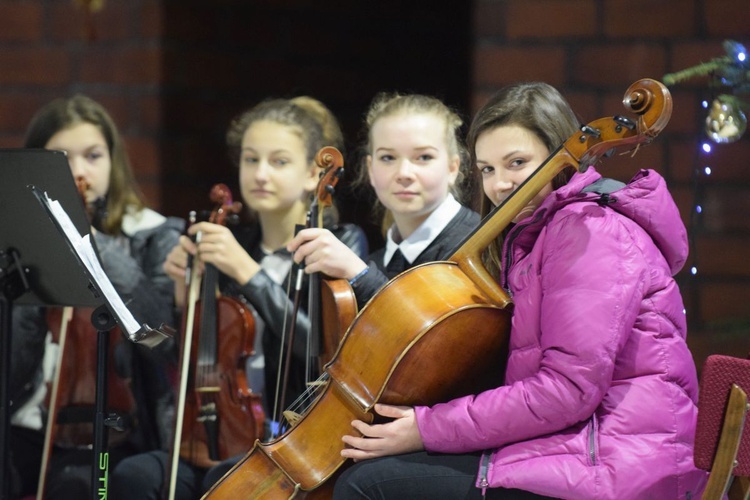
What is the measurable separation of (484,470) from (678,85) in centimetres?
158

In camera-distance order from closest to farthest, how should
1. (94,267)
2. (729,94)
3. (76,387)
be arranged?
1. (94,267)
2. (729,94)
3. (76,387)

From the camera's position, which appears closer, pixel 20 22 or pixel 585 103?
pixel 585 103

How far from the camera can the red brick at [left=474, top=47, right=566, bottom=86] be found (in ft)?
10.5

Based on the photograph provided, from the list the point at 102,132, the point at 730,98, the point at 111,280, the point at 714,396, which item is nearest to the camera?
the point at 714,396

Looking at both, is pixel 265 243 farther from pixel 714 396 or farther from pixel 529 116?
pixel 714 396

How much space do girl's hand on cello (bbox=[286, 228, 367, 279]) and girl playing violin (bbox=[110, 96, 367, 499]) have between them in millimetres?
218

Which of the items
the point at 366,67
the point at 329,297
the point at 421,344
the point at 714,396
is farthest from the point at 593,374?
the point at 366,67

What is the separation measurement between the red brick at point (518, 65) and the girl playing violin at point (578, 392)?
114cm

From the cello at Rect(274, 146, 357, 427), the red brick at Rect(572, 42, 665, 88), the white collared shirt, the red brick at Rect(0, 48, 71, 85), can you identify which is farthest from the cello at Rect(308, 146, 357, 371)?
the red brick at Rect(0, 48, 71, 85)

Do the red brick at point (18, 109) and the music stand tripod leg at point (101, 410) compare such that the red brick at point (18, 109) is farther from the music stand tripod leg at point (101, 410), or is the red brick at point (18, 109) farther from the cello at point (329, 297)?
the music stand tripod leg at point (101, 410)

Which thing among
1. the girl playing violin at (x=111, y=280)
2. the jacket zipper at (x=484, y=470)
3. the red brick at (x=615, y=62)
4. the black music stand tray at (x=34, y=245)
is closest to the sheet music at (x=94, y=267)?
the black music stand tray at (x=34, y=245)

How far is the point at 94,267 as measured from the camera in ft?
7.03

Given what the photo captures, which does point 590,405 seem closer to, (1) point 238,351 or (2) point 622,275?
(2) point 622,275

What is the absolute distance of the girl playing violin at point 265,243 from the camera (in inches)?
110
